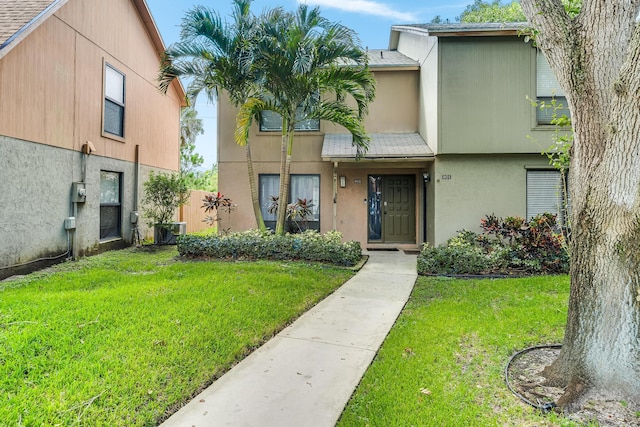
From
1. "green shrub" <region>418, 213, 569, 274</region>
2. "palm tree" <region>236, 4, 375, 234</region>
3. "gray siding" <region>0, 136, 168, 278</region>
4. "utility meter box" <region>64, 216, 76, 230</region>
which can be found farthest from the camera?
"palm tree" <region>236, 4, 375, 234</region>

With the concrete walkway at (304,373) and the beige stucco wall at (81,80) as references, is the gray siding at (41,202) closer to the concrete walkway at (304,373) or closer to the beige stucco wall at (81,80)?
the beige stucco wall at (81,80)

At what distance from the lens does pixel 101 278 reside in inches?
255

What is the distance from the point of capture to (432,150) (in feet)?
30.7

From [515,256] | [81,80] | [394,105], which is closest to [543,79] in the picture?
[394,105]

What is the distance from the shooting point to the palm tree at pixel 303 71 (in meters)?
8.14

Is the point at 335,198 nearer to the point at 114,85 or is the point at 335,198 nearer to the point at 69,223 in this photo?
the point at 69,223

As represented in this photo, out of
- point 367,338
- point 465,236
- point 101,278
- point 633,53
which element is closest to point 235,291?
point 367,338

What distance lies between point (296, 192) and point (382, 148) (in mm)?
2883

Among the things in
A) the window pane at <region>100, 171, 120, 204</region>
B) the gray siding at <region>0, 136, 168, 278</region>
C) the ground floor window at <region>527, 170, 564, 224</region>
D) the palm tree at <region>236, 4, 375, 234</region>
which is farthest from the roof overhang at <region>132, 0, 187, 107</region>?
the ground floor window at <region>527, 170, 564, 224</region>

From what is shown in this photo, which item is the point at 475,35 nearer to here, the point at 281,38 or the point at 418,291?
the point at 281,38

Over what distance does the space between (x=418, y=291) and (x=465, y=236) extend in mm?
3335

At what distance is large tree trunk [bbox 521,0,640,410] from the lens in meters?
2.71

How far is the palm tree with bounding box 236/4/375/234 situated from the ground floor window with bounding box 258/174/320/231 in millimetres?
1716

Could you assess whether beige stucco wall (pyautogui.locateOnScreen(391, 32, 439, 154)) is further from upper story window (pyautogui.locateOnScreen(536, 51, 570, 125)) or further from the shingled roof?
the shingled roof
